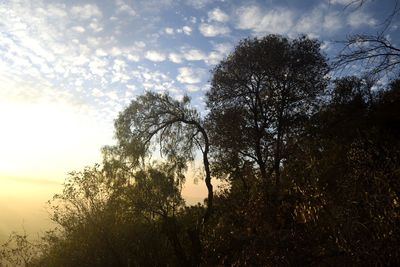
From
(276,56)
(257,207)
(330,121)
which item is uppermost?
(276,56)

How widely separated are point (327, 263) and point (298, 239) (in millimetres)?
778

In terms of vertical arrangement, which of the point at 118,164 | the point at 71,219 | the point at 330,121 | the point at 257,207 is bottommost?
the point at 257,207

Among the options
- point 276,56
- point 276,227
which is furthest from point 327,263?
point 276,56

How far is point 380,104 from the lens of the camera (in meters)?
33.5

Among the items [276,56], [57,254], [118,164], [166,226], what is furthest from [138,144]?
[57,254]

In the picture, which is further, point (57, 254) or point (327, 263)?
point (57, 254)

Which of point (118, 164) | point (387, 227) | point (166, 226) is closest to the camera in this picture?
point (387, 227)

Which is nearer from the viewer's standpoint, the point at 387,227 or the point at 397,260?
the point at 397,260

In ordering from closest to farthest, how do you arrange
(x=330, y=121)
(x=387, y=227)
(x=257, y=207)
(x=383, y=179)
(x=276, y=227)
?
1. (x=387, y=227)
2. (x=383, y=179)
3. (x=276, y=227)
4. (x=257, y=207)
5. (x=330, y=121)

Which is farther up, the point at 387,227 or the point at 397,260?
the point at 387,227

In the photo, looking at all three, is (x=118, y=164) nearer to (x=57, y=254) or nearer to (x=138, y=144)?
(x=138, y=144)

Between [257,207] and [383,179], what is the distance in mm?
3870

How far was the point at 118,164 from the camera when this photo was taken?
1012 inches

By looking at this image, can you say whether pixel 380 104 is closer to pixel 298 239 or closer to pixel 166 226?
pixel 166 226
